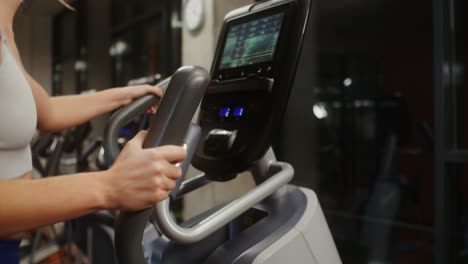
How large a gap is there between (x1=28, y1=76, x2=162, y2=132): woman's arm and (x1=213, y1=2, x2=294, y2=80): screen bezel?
7.8 inches

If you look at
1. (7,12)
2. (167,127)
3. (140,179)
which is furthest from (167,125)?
(7,12)

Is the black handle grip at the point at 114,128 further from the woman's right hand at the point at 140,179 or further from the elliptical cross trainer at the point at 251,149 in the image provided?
the woman's right hand at the point at 140,179

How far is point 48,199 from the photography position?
64cm

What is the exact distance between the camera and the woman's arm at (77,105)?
3.61 feet

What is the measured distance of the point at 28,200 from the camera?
630 millimetres

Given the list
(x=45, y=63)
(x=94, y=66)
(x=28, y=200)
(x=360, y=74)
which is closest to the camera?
(x=28, y=200)

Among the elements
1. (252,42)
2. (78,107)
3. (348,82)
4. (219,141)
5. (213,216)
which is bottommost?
(348,82)

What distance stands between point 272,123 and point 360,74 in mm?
6457

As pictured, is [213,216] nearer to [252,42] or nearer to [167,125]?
[167,125]

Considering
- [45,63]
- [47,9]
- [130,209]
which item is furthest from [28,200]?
[45,63]

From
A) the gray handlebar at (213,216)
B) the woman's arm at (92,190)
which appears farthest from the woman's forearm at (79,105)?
the woman's arm at (92,190)

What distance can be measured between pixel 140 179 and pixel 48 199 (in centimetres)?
13

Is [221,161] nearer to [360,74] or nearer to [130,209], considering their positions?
[130,209]

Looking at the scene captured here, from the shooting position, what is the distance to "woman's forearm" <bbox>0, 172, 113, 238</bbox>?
0.63 meters
